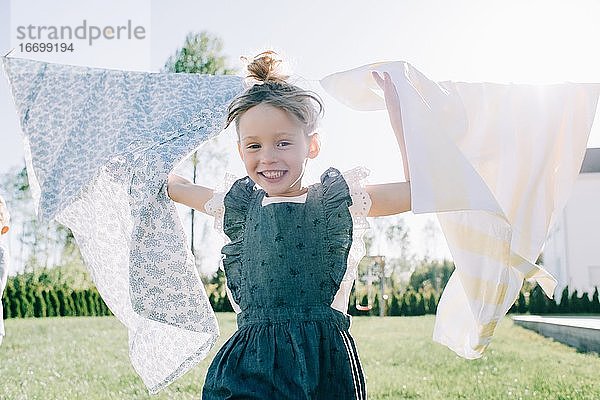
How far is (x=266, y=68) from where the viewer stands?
292 centimetres

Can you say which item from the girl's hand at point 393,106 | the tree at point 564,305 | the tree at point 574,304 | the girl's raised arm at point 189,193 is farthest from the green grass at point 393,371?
the tree at point 574,304

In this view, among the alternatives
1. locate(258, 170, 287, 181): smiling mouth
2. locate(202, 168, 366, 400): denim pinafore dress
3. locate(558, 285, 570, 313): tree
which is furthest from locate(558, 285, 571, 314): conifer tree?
locate(258, 170, 287, 181): smiling mouth

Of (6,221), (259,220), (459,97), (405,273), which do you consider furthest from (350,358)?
(405,273)

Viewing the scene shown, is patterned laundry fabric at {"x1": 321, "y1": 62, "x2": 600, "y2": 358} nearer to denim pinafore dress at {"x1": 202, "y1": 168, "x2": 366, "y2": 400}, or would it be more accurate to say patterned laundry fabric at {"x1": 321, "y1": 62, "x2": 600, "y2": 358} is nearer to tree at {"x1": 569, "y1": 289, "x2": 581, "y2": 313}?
denim pinafore dress at {"x1": 202, "y1": 168, "x2": 366, "y2": 400}

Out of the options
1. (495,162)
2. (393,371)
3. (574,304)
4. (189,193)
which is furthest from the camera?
(574,304)

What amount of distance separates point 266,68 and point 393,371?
14.1ft

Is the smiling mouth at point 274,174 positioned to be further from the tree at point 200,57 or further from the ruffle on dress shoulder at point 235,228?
the tree at point 200,57

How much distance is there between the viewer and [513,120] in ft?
10.3

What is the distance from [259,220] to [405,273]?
22.6 metres

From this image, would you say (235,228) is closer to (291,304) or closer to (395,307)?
(291,304)

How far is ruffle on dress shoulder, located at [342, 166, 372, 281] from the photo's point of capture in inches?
109

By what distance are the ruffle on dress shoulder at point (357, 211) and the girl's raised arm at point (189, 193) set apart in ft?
1.66

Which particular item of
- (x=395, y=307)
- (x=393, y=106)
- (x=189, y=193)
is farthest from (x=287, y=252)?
(x=395, y=307)

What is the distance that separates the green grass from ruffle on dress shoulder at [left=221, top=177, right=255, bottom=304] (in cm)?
286
